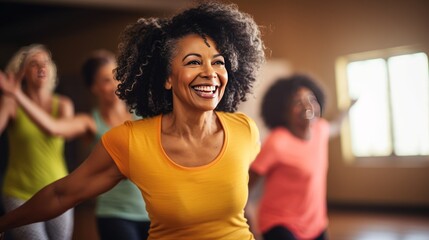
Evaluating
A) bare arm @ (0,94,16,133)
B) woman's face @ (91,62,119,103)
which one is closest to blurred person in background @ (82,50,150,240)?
woman's face @ (91,62,119,103)

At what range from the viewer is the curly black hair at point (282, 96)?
3.22 meters

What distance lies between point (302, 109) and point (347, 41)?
422 cm

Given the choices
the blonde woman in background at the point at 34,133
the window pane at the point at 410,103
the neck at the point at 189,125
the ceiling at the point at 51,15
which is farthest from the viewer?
the ceiling at the point at 51,15

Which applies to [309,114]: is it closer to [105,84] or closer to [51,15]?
[105,84]

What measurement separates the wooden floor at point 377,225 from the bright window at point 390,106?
0.74m

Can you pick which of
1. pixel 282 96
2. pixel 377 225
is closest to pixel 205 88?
pixel 282 96

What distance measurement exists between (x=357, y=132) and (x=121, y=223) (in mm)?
4966

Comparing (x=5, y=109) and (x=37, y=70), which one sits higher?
(x=37, y=70)

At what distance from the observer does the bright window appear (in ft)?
21.1

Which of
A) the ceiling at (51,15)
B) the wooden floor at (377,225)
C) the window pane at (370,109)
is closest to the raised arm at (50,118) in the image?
the wooden floor at (377,225)

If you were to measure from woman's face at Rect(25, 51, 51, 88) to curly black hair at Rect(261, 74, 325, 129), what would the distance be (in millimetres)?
1283

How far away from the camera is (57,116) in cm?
311

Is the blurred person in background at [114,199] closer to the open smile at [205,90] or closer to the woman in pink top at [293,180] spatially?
the woman in pink top at [293,180]

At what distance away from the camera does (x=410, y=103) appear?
650 centimetres
